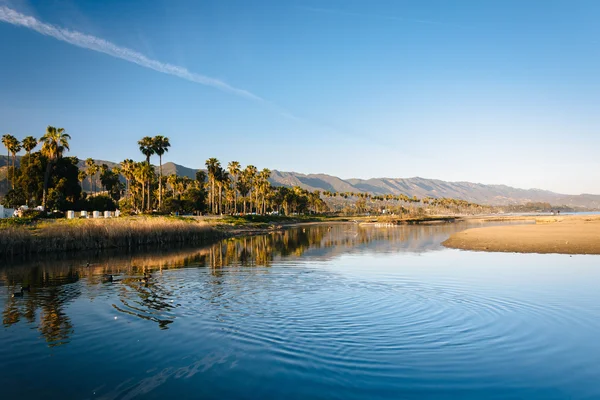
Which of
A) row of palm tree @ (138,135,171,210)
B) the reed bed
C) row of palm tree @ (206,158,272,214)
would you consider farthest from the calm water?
row of palm tree @ (206,158,272,214)

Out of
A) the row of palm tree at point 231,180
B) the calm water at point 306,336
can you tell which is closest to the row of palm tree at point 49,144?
the row of palm tree at point 231,180

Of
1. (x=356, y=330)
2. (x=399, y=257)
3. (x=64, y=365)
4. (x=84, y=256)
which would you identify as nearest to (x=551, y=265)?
(x=399, y=257)

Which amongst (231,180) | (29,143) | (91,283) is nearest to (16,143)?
(29,143)

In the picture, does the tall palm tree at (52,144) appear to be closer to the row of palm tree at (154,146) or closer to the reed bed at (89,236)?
the row of palm tree at (154,146)

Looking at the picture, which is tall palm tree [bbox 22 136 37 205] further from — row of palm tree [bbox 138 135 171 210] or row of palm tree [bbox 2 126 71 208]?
row of palm tree [bbox 138 135 171 210]

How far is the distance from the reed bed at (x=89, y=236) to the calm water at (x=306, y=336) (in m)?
17.1

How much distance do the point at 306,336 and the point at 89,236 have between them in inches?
1542

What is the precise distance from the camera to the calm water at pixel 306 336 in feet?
32.2

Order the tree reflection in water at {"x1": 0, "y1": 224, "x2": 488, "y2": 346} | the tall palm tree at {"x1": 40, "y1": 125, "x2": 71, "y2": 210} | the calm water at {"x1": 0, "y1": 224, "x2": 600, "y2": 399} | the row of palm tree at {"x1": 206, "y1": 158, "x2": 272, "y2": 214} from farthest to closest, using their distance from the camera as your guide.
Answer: the row of palm tree at {"x1": 206, "y1": 158, "x2": 272, "y2": 214}, the tall palm tree at {"x1": 40, "y1": 125, "x2": 71, "y2": 210}, the tree reflection in water at {"x1": 0, "y1": 224, "x2": 488, "y2": 346}, the calm water at {"x1": 0, "y1": 224, "x2": 600, "y2": 399}

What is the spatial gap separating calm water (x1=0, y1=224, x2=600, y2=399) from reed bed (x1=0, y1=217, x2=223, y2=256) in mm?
17072

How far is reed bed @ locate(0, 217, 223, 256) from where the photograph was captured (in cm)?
3883

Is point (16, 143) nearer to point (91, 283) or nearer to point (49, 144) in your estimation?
point (49, 144)

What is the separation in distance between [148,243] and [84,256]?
1330cm

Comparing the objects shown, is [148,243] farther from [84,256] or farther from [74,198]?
[74,198]
